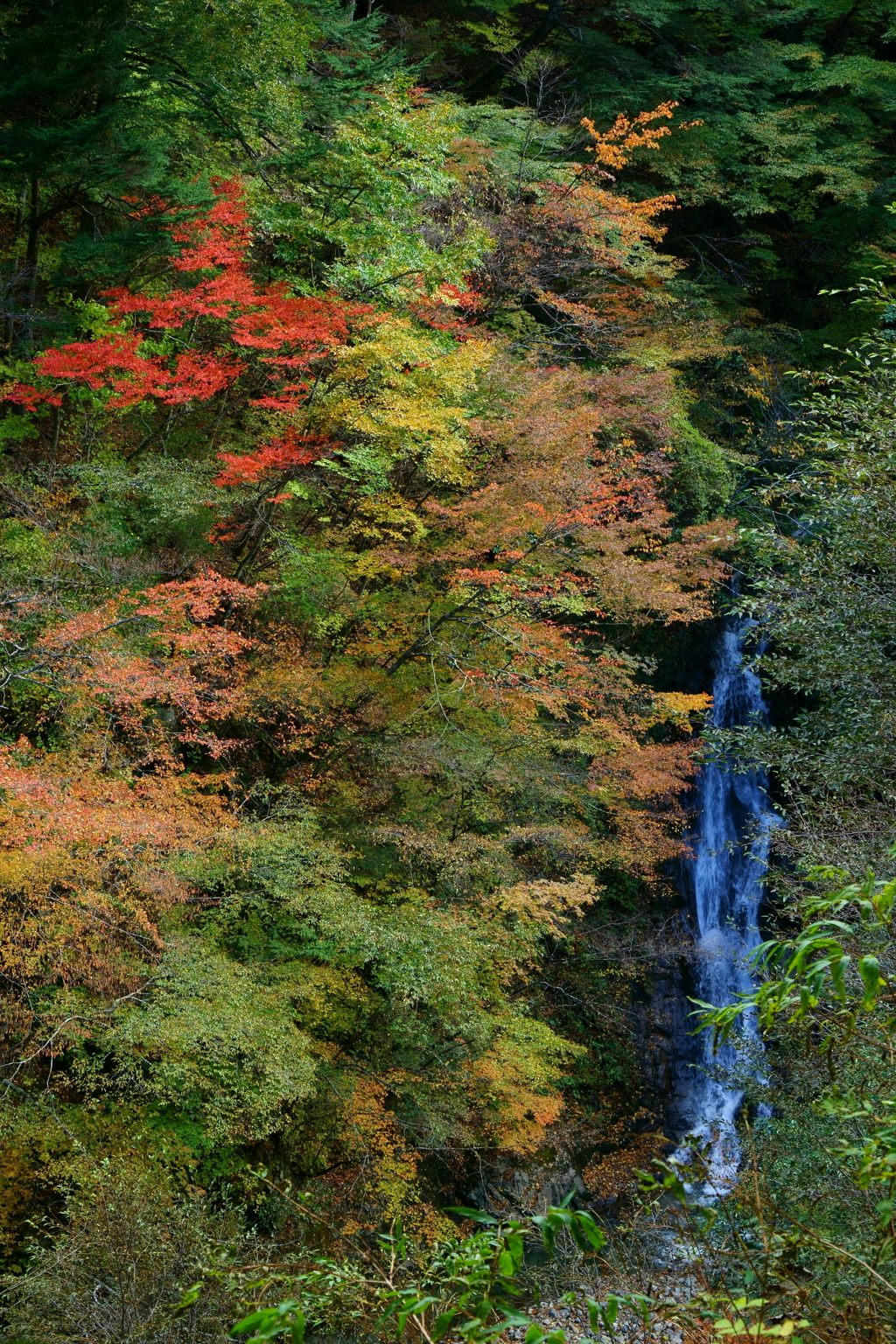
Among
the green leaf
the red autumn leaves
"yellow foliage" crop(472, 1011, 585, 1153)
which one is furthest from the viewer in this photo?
"yellow foliage" crop(472, 1011, 585, 1153)

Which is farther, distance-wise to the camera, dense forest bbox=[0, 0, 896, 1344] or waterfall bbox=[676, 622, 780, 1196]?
waterfall bbox=[676, 622, 780, 1196]

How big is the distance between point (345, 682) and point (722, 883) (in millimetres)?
9572

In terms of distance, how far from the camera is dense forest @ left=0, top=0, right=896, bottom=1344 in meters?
6.89

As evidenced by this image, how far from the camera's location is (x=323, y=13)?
41.8 feet

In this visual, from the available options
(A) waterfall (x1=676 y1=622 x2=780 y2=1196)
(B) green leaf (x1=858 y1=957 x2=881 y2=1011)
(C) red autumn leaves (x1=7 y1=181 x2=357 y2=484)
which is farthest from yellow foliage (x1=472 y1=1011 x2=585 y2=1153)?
(B) green leaf (x1=858 y1=957 x2=881 y2=1011)

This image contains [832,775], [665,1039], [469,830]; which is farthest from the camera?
[665,1039]

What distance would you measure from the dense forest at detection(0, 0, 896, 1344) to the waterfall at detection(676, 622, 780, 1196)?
1.88 feet

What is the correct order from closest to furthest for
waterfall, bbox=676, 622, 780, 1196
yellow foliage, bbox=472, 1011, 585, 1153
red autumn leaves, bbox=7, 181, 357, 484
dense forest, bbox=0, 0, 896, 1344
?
dense forest, bbox=0, 0, 896, 1344 → red autumn leaves, bbox=7, 181, 357, 484 → yellow foliage, bbox=472, 1011, 585, 1153 → waterfall, bbox=676, 622, 780, 1196

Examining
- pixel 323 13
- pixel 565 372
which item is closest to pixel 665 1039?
pixel 565 372

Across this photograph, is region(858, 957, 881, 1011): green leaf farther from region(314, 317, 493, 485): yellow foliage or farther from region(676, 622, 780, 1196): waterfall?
region(676, 622, 780, 1196): waterfall

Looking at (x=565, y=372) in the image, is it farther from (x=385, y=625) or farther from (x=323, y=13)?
(x=323, y=13)

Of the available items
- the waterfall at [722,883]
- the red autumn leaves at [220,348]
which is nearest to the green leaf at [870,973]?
the red autumn leaves at [220,348]

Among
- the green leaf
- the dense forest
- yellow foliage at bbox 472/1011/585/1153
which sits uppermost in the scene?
the green leaf

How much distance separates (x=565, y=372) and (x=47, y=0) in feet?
22.2
